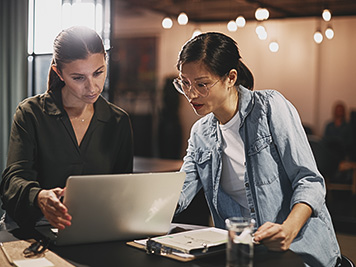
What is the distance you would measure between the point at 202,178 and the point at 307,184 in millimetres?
495

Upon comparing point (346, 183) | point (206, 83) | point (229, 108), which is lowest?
point (346, 183)

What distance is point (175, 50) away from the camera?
11.7 m

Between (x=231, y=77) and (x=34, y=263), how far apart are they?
1038 mm

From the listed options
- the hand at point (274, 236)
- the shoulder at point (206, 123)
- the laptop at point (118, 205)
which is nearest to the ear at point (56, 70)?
the shoulder at point (206, 123)

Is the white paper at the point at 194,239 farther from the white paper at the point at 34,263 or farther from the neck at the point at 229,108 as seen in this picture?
the neck at the point at 229,108

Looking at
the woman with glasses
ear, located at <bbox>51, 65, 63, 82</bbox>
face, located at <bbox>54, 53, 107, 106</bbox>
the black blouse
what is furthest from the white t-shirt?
ear, located at <bbox>51, 65, 63, 82</bbox>

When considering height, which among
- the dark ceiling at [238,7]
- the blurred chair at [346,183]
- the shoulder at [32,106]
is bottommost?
the blurred chair at [346,183]

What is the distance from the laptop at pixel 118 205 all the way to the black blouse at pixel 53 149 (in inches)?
11.0

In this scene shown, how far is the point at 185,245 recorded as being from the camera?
169 cm

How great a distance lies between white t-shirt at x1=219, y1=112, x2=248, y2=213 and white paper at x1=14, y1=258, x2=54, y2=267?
0.85 m

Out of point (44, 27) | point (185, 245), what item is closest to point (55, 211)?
point (185, 245)

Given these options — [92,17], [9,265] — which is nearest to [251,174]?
[9,265]

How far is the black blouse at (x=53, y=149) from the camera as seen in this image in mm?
1997

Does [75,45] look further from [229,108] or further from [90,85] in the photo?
[229,108]
